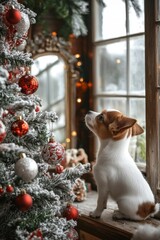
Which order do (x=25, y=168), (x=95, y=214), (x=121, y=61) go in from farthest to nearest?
(x=121, y=61)
(x=95, y=214)
(x=25, y=168)

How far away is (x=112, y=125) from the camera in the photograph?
1.88 m

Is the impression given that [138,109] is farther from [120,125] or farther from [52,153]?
[52,153]

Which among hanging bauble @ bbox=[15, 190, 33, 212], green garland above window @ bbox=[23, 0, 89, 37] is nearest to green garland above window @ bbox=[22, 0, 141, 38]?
green garland above window @ bbox=[23, 0, 89, 37]

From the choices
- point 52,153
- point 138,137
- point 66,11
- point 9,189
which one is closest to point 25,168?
point 9,189

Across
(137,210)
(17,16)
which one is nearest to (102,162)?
(137,210)

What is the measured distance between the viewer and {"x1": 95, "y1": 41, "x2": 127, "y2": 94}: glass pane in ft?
7.92

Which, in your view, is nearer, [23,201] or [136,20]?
[23,201]

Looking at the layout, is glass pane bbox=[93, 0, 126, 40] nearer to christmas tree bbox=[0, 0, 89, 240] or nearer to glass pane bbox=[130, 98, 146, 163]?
glass pane bbox=[130, 98, 146, 163]

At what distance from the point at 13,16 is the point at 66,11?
39.0 inches

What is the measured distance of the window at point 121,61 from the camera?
90.4 inches

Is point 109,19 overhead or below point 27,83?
overhead

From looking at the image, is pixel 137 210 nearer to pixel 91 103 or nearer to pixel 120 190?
pixel 120 190

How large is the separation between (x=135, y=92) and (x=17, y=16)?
1.04 m

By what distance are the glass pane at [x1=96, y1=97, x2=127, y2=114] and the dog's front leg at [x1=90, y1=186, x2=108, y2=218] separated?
619mm
